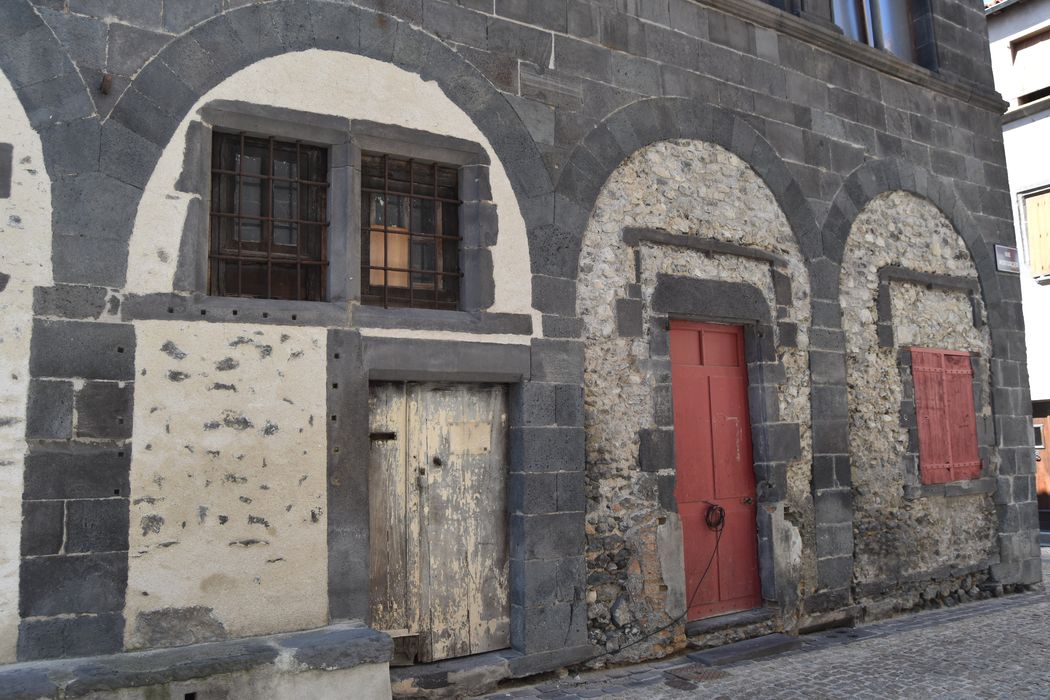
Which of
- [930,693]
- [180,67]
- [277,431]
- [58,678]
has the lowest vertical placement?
[930,693]

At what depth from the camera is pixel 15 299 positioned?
3.74 m

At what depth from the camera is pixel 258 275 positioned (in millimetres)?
4438

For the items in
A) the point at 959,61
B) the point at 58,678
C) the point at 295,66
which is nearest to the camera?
the point at 58,678

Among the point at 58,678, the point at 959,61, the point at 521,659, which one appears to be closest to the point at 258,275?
the point at 58,678

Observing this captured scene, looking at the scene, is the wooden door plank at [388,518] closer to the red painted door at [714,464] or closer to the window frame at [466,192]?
the window frame at [466,192]

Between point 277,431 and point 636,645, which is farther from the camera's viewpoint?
point 636,645

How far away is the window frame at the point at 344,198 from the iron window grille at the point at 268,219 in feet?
0.25

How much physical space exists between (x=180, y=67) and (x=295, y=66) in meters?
0.58

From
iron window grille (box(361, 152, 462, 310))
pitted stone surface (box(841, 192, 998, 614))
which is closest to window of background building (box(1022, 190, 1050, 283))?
pitted stone surface (box(841, 192, 998, 614))

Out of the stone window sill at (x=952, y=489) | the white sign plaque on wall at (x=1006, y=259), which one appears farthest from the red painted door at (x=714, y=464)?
the white sign plaque on wall at (x=1006, y=259)

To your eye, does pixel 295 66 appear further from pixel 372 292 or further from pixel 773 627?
pixel 773 627

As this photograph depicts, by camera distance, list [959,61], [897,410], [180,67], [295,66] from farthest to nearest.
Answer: [959,61], [897,410], [295,66], [180,67]

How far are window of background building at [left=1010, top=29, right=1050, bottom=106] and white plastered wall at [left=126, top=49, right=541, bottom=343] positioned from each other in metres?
11.7

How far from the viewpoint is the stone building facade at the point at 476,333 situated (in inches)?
150
